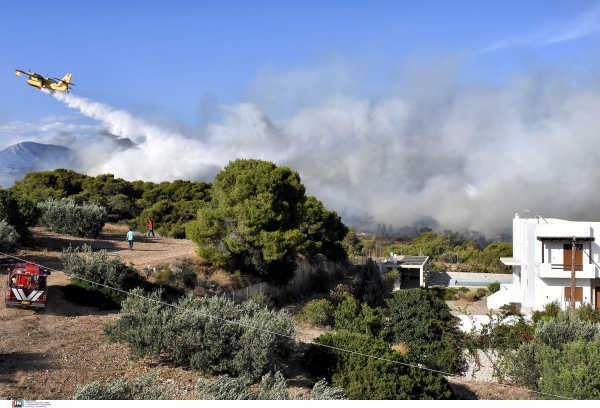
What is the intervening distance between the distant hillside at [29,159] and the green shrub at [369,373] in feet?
121

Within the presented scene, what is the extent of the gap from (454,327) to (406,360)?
5173 millimetres

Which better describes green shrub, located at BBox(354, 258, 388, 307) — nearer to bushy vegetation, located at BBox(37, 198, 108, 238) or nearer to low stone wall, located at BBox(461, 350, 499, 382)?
low stone wall, located at BBox(461, 350, 499, 382)

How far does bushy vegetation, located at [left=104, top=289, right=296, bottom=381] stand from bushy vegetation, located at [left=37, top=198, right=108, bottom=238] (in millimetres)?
15410

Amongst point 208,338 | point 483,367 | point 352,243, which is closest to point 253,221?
point 208,338

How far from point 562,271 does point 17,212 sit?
27.0 meters

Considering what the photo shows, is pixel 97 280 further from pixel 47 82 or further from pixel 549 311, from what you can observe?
pixel 549 311

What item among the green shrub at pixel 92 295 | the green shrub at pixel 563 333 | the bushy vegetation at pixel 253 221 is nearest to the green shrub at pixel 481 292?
the bushy vegetation at pixel 253 221

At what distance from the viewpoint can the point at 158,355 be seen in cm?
1198

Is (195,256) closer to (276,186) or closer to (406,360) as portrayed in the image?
(276,186)

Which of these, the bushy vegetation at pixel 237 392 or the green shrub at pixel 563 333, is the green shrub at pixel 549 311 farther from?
the bushy vegetation at pixel 237 392

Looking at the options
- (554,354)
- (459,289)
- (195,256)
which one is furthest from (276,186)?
(459,289)

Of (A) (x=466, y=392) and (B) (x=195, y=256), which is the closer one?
(A) (x=466, y=392)

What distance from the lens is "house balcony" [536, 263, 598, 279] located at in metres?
23.5

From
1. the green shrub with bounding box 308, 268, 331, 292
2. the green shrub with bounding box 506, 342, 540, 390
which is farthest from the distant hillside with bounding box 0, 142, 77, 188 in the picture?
the green shrub with bounding box 506, 342, 540, 390
